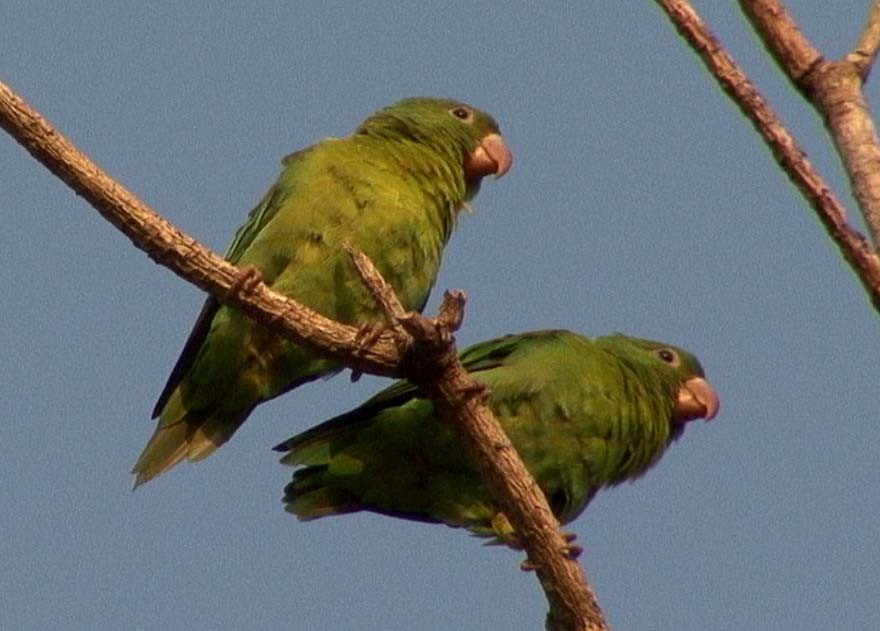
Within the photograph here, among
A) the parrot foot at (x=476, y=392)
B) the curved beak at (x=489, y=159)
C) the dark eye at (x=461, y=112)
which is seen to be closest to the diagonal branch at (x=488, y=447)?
the parrot foot at (x=476, y=392)

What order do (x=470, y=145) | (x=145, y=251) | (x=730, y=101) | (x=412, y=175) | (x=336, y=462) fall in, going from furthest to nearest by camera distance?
(x=470, y=145) < (x=412, y=175) < (x=336, y=462) < (x=145, y=251) < (x=730, y=101)

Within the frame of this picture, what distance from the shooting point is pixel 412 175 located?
21.1 feet

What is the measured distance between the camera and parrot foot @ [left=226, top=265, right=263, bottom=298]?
4637mm

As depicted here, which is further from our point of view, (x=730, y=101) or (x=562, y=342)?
(x=562, y=342)

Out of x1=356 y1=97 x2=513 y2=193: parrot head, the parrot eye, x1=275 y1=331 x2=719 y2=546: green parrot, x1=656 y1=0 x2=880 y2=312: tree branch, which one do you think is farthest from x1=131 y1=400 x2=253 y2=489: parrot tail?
x1=656 y1=0 x2=880 y2=312: tree branch

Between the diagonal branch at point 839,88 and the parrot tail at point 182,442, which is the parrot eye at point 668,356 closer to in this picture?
the parrot tail at point 182,442

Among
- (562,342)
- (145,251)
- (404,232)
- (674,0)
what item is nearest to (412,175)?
(404,232)

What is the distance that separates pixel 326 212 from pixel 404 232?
31cm

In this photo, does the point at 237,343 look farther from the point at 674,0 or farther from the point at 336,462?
the point at 674,0

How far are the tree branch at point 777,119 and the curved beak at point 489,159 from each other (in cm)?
322

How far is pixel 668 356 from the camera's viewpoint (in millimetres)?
6824

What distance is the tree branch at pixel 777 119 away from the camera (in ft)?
9.96

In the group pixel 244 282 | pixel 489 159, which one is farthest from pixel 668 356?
pixel 244 282

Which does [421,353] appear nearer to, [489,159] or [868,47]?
[868,47]
